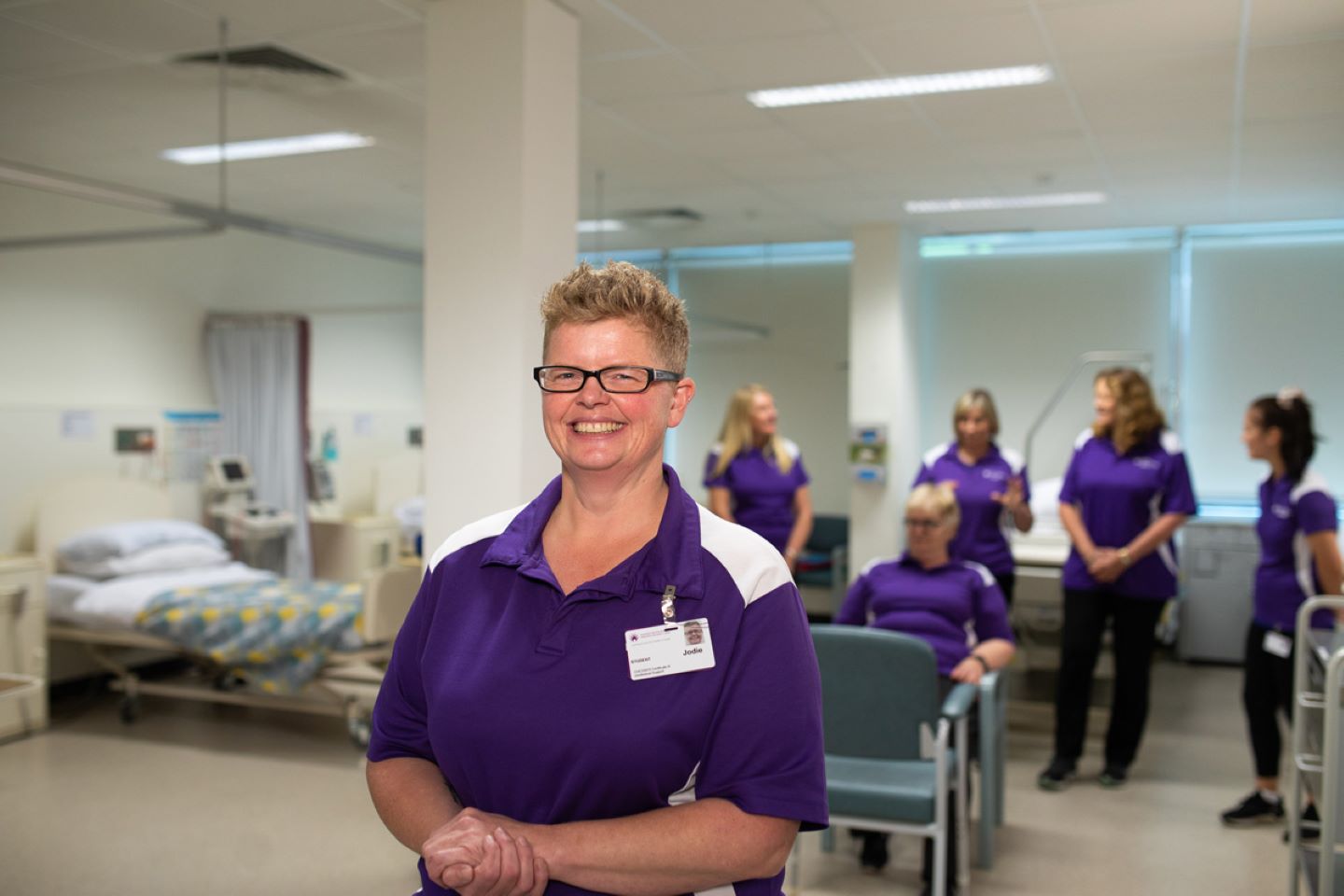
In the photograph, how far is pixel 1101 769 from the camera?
4.81m

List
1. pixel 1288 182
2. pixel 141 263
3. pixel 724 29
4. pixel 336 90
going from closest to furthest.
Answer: pixel 724 29 < pixel 336 90 < pixel 1288 182 < pixel 141 263

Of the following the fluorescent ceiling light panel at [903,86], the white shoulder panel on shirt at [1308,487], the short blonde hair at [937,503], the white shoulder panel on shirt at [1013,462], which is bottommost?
the short blonde hair at [937,503]

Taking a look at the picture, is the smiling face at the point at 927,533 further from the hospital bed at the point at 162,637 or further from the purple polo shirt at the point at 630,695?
the purple polo shirt at the point at 630,695

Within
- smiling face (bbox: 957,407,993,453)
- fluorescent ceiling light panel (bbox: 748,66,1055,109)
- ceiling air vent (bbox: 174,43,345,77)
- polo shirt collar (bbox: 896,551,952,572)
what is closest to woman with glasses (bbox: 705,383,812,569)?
smiling face (bbox: 957,407,993,453)

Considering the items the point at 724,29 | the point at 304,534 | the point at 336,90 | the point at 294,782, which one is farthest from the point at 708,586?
the point at 304,534

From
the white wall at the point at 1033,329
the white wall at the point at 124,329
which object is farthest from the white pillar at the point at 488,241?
the white wall at the point at 1033,329

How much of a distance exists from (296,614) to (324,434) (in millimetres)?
2874

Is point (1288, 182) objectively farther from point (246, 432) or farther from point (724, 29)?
point (246, 432)

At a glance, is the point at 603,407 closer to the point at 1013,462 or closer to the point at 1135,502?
the point at 1135,502

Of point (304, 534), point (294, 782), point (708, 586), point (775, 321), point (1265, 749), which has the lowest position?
point (294, 782)

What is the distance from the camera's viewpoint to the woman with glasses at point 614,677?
129 centimetres

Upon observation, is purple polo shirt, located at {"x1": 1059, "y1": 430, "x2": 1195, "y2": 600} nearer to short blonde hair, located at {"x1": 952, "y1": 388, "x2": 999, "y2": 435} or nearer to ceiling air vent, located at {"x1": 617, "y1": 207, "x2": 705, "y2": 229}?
short blonde hair, located at {"x1": 952, "y1": 388, "x2": 999, "y2": 435}

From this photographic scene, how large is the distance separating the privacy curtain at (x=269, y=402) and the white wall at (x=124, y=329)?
7.3 inches

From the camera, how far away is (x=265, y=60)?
3994 millimetres
